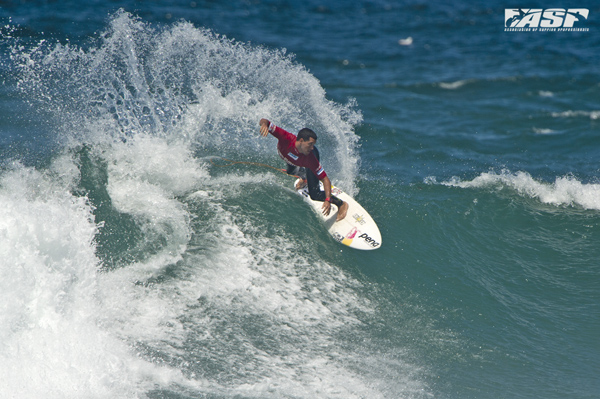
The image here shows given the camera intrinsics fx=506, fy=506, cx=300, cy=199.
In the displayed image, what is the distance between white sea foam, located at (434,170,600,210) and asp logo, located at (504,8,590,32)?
11.8m

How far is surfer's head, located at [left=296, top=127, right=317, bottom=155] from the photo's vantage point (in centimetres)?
827

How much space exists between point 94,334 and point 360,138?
28.2 feet

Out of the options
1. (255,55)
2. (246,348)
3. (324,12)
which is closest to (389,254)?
(246,348)

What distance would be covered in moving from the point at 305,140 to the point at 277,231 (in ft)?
6.47

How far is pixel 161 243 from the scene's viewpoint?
8.70 meters

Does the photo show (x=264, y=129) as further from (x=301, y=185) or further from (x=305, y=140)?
(x=301, y=185)

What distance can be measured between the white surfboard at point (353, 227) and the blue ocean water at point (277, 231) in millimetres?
213

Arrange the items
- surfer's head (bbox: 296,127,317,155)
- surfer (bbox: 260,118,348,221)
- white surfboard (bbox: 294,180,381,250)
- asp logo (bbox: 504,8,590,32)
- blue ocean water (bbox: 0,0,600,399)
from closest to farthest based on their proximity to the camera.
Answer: blue ocean water (bbox: 0,0,600,399), surfer's head (bbox: 296,127,317,155), surfer (bbox: 260,118,348,221), white surfboard (bbox: 294,180,381,250), asp logo (bbox: 504,8,590,32)

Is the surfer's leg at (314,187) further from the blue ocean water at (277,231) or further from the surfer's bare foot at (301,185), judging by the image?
the surfer's bare foot at (301,185)

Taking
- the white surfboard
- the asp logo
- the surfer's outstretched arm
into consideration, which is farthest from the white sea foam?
the asp logo

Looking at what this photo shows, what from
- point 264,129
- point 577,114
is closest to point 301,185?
point 264,129

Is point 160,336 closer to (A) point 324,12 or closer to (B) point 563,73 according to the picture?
(B) point 563,73

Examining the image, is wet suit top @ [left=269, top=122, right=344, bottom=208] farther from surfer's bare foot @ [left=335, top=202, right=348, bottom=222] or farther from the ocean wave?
the ocean wave

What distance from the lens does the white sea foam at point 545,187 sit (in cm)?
1113
